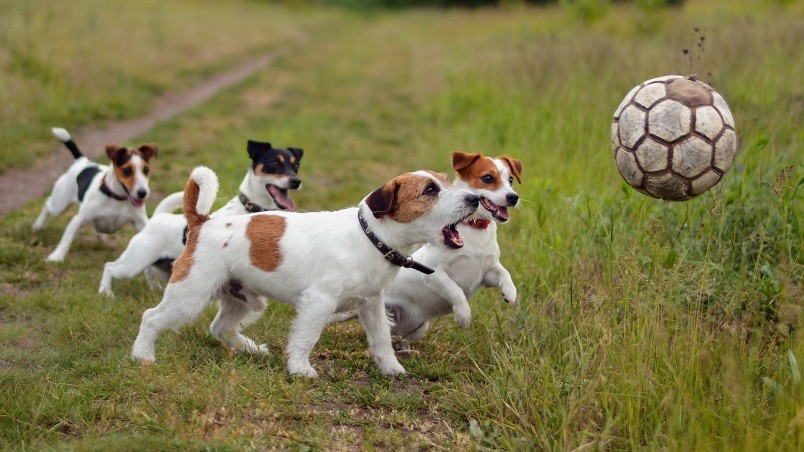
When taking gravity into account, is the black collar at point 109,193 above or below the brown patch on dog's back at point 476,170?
below

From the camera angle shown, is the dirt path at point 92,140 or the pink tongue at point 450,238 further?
the dirt path at point 92,140

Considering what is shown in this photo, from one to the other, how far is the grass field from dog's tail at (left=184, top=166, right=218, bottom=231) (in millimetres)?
761

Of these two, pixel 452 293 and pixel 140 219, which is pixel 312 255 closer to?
pixel 452 293

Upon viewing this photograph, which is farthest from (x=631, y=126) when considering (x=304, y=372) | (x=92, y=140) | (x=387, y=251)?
(x=92, y=140)

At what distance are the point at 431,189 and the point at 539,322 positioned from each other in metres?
1.12

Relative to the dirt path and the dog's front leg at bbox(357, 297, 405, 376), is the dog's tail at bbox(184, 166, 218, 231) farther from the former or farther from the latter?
the dirt path

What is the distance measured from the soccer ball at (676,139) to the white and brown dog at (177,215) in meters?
2.87

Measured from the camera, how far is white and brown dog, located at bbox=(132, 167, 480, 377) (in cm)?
427

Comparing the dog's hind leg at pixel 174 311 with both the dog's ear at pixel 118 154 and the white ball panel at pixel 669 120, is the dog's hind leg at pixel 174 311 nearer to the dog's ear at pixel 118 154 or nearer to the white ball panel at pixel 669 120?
the white ball panel at pixel 669 120

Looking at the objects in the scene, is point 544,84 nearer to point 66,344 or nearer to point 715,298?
point 715,298

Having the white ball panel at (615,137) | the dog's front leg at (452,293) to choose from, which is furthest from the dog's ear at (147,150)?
the white ball panel at (615,137)

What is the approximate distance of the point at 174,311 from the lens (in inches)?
174

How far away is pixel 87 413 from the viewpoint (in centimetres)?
378

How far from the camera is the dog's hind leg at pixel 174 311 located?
4387mm
